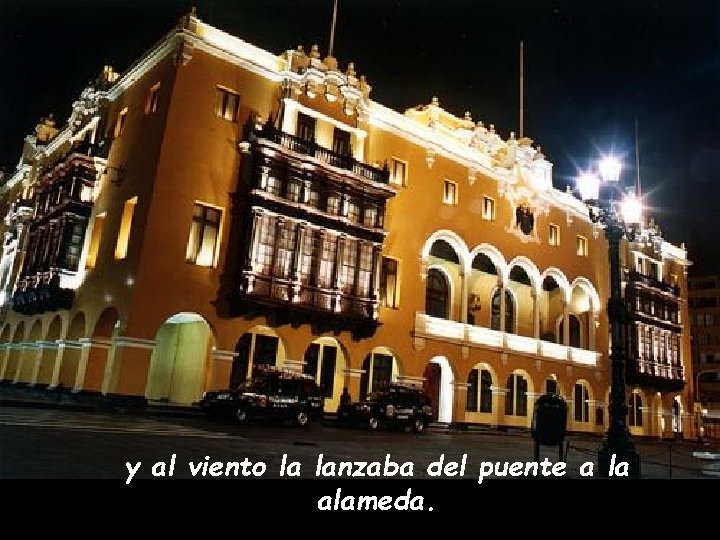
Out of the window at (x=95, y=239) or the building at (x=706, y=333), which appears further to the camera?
the building at (x=706, y=333)

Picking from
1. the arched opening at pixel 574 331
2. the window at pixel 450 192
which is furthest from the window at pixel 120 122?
the arched opening at pixel 574 331

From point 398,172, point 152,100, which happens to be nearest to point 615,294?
point 398,172

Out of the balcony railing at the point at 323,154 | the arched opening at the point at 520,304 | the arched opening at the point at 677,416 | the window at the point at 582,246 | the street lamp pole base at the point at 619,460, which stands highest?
the window at the point at 582,246

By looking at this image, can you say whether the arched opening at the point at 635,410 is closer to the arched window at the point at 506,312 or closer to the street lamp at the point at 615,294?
the arched window at the point at 506,312

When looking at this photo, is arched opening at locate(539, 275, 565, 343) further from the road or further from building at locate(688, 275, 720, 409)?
building at locate(688, 275, 720, 409)

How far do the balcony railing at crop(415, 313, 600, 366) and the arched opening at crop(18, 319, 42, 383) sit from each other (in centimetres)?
1895

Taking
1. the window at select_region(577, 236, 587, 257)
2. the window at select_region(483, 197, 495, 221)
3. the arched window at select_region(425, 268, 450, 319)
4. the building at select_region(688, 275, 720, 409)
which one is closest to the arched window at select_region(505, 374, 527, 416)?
the arched window at select_region(425, 268, 450, 319)

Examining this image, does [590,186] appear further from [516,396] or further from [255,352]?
[516,396]

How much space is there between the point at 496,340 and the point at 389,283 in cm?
790

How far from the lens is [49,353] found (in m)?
27.6

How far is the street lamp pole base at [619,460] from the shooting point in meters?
12.1

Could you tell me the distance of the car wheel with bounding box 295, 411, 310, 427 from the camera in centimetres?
2131

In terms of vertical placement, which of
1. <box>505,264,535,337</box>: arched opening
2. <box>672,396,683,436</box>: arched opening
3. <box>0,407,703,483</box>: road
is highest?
<box>505,264,535,337</box>: arched opening

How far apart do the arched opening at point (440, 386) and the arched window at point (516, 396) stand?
5304 millimetres
